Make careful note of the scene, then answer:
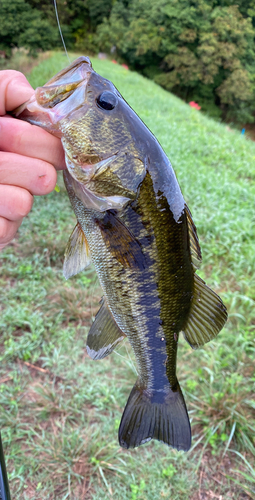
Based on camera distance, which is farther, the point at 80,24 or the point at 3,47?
the point at 80,24

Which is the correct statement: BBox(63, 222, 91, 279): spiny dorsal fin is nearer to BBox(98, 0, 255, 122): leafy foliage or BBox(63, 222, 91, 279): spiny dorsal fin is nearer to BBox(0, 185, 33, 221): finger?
BBox(0, 185, 33, 221): finger

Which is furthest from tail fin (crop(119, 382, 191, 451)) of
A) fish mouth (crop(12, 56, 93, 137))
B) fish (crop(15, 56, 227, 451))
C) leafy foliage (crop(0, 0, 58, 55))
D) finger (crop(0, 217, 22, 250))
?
leafy foliage (crop(0, 0, 58, 55))

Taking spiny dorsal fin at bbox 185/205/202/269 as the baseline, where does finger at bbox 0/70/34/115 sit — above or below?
above

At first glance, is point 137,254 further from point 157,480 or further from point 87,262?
point 157,480

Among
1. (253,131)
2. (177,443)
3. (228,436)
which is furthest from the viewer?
(253,131)

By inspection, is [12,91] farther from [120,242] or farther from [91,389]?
[91,389]

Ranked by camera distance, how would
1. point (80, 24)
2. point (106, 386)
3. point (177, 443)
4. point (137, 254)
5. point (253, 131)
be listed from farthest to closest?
point (253, 131), point (80, 24), point (106, 386), point (177, 443), point (137, 254)

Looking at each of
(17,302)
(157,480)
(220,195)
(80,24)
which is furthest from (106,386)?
(80,24)
